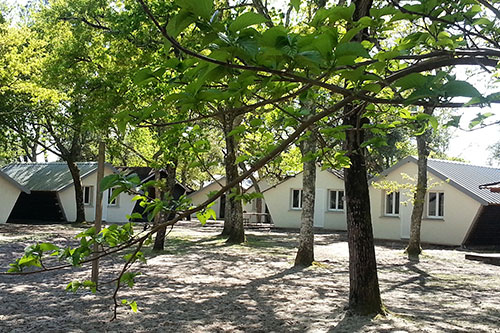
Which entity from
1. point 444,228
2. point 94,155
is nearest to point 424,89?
point 444,228

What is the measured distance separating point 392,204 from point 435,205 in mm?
2667

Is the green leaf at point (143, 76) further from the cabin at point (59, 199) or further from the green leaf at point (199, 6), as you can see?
the cabin at point (59, 199)

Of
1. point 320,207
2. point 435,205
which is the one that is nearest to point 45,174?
point 320,207

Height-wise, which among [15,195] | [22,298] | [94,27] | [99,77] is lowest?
[22,298]

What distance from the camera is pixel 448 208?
837 inches

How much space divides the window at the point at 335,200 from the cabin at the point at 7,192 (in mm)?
16685

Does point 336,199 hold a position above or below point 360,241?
above

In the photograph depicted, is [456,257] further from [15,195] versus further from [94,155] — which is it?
[94,155]

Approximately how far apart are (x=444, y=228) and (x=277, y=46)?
21.8 meters

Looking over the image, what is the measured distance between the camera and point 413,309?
7.83 metres

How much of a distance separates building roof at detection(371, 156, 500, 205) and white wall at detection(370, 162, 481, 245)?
0.99ft

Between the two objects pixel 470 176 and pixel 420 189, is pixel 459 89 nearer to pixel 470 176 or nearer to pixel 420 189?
pixel 420 189

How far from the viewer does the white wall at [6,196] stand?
25453 mm

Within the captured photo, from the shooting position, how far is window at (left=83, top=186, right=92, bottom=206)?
103ft
